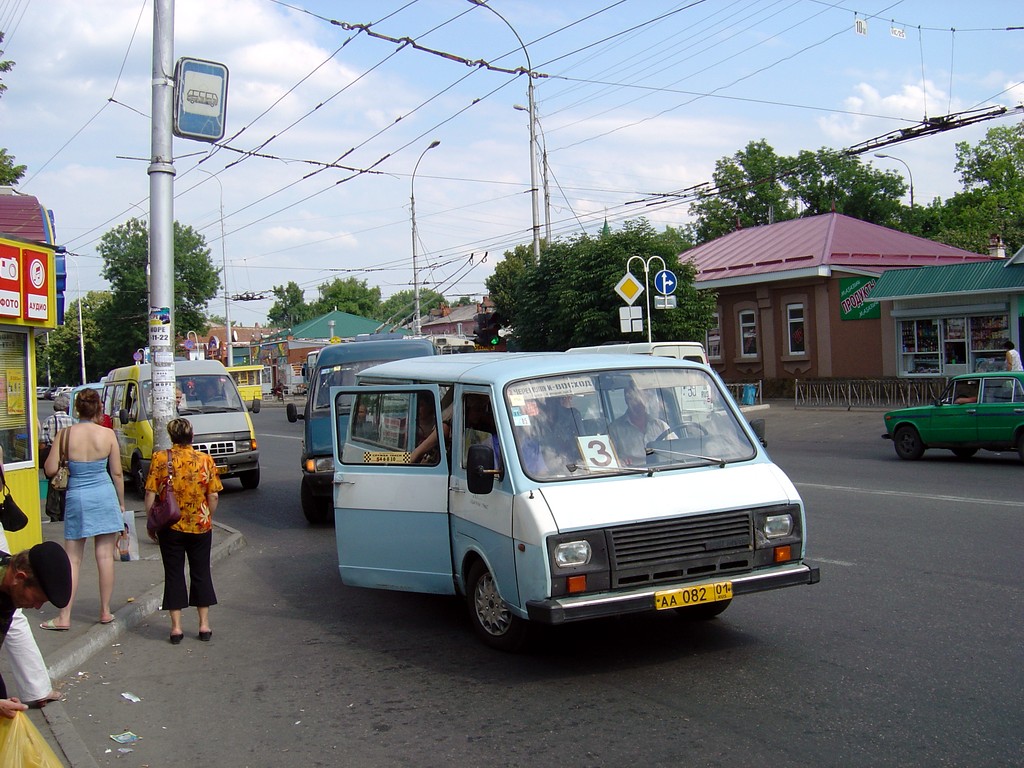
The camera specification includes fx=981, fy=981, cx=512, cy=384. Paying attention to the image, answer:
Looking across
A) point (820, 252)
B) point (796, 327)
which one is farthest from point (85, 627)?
point (796, 327)

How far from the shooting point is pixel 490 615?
6500 mm

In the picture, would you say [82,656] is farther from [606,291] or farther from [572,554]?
[606,291]

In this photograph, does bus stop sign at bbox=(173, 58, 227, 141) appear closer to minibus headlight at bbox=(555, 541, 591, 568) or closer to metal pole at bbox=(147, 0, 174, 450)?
metal pole at bbox=(147, 0, 174, 450)

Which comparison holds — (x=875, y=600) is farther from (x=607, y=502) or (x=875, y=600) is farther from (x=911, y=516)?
(x=911, y=516)

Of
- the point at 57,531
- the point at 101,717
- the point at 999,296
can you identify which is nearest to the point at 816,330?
the point at 999,296

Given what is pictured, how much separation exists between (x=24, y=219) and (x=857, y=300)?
26.4 metres

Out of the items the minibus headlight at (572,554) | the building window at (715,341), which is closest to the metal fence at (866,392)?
the building window at (715,341)

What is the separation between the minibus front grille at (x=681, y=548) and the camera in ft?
18.8

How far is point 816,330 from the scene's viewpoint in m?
33.6

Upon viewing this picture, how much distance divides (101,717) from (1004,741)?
15.9ft

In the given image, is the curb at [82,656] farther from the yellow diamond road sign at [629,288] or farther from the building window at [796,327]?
the building window at [796,327]

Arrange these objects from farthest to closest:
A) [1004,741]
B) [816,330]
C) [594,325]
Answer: [816,330], [594,325], [1004,741]

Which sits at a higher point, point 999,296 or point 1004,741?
point 999,296

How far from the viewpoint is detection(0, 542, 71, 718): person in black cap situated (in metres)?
3.26
